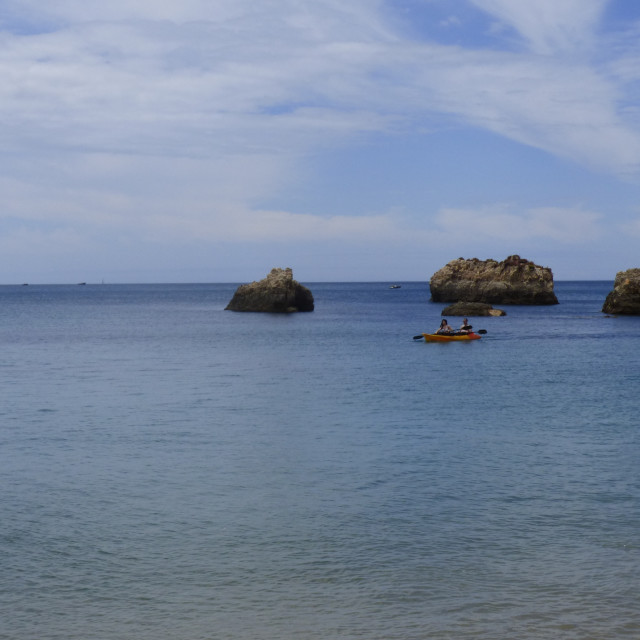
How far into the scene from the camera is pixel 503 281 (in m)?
132

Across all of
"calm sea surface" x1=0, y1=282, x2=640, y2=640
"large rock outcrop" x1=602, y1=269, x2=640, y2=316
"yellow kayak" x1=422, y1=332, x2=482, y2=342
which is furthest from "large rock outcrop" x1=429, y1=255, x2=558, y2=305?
"calm sea surface" x1=0, y1=282, x2=640, y2=640

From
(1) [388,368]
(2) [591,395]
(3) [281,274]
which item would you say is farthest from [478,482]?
(3) [281,274]

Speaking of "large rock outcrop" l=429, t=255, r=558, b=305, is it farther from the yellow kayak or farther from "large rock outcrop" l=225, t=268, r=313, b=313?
the yellow kayak

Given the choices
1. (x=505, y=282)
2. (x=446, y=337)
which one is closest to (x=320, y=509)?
(x=446, y=337)

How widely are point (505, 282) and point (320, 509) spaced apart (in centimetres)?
11731

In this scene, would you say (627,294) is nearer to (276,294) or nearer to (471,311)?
(471,311)

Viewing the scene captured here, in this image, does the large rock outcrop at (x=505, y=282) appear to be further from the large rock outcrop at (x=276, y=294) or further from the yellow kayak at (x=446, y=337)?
the yellow kayak at (x=446, y=337)

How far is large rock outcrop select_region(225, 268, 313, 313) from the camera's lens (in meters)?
110

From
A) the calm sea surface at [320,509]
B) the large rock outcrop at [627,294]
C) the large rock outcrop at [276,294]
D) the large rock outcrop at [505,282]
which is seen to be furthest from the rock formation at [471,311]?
the calm sea surface at [320,509]

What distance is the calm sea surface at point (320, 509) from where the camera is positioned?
12.8m

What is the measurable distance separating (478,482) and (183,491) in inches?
290

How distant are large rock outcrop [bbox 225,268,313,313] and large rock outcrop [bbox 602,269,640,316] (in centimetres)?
4124

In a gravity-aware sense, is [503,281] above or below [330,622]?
above

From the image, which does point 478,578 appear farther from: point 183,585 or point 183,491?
point 183,491
